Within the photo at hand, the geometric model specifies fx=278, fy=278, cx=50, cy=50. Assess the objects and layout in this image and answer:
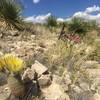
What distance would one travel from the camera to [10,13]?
38.0 feet

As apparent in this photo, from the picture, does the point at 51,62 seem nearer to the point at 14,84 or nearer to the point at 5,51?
the point at 5,51

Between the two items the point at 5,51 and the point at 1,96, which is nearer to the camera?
the point at 1,96

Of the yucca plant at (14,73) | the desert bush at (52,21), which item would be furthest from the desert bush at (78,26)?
the yucca plant at (14,73)

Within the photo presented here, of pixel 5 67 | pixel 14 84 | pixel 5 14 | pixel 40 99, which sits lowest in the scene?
pixel 40 99

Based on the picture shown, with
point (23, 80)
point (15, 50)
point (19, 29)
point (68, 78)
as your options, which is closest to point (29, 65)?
point (68, 78)

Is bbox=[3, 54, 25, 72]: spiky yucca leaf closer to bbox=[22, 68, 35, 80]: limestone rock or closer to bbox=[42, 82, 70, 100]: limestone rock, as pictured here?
bbox=[22, 68, 35, 80]: limestone rock

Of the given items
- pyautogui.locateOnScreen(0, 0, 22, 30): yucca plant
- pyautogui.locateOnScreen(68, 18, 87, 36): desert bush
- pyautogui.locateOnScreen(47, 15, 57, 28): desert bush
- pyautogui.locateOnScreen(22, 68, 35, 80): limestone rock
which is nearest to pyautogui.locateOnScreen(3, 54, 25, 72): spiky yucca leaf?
pyautogui.locateOnScreen(22, 68, 35, 80): limestone rock

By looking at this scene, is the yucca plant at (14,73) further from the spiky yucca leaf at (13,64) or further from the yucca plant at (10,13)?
the yucca plant at (10,13)

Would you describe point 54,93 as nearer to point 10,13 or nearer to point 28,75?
point 28,75

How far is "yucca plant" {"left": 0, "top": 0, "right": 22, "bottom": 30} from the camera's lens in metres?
11.4

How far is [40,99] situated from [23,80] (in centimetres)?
44

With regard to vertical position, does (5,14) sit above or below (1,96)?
above

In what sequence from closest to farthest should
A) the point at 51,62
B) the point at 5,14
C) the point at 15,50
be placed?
the point at 51,62, the point at 15,50, the point at 5,14

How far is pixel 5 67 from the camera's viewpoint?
4.59 m
